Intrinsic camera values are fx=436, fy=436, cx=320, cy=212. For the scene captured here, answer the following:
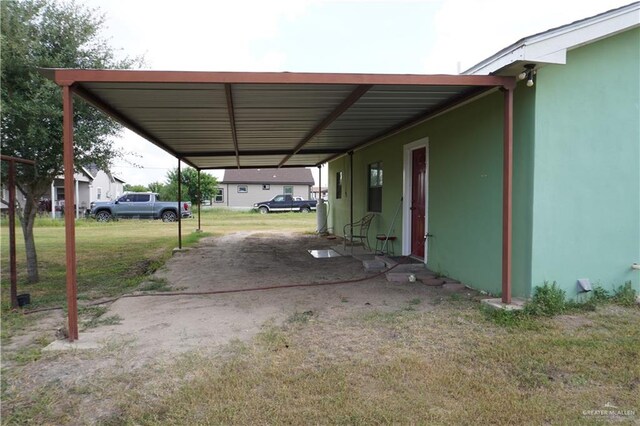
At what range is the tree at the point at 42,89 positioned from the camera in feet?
21.5

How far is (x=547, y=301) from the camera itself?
16.2 ft

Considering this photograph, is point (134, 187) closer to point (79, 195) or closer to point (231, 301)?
point (79, 195)

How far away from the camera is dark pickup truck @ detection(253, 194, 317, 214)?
109 feet

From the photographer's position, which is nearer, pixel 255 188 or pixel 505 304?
pixel 505 304

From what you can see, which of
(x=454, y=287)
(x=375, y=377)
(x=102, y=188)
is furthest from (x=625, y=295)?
(x=102, y=188)

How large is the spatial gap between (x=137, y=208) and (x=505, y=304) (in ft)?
75.5

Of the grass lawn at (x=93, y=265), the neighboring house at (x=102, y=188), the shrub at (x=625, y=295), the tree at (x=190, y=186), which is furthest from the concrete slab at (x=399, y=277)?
the neighboring house at (x=102, y=188)

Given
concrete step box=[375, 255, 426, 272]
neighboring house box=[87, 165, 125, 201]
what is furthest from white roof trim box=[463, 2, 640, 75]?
neighboring house box=[87, 165, 125, 201]

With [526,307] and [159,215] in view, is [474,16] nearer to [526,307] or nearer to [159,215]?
[526,307]

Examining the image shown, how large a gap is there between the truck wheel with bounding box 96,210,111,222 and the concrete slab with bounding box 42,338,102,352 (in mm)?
21738

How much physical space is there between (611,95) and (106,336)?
20.9 ft

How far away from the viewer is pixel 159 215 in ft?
81.5

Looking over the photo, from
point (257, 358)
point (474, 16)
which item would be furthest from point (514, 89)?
point (474, 16)

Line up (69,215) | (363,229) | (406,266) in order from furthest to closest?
(363,229) → (406,266) → (69,215)
